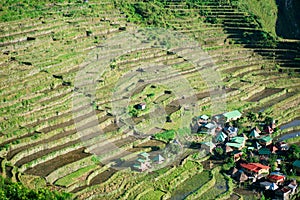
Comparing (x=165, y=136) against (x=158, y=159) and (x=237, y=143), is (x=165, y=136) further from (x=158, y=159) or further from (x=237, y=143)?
(x=237, y=143)

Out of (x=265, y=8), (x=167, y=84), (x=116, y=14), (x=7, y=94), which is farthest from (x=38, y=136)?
(x=265, y=8)

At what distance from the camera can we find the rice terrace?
2472 cm

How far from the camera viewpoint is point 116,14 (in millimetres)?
40500

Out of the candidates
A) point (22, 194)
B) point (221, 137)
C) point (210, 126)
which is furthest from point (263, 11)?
point (22, 194)

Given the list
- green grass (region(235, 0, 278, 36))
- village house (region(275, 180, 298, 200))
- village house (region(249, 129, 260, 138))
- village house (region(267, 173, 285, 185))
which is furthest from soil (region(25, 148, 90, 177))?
green grass (region(235, 0, 278, 36))

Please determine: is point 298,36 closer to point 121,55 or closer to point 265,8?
point 265,8

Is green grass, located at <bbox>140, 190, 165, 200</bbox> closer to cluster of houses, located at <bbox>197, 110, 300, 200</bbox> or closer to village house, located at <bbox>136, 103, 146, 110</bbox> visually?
cluster of houses, located at <bbox>197, 110, 300, 200</bbox>

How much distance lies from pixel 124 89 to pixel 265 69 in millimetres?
11066

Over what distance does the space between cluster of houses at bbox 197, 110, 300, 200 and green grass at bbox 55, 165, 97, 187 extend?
569 centimetres

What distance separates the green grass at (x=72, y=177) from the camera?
2353cm

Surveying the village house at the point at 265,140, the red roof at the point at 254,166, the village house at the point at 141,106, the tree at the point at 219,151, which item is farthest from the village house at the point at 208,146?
the village house at the point at 141,106

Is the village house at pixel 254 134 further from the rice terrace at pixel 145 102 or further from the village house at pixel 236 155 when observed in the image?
the village house at pixel 236 155

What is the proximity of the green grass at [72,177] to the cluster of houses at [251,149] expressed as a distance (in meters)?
5.69

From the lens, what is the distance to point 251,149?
28594 millimetres
